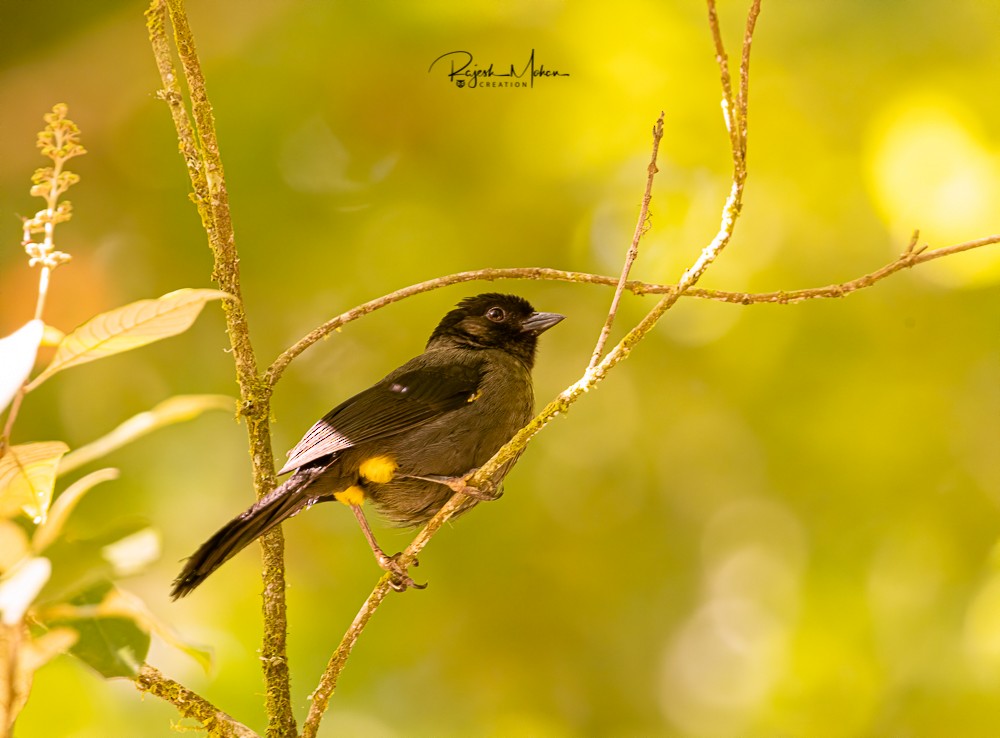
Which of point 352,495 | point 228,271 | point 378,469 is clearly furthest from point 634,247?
point 352,495

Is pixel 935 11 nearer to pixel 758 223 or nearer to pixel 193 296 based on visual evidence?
pixel 758 223

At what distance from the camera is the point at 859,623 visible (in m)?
4.61

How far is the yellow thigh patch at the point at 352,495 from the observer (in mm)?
3281

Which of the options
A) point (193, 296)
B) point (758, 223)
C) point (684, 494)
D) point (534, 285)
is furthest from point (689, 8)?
point (193, 296)

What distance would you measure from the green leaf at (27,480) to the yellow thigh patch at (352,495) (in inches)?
69.6

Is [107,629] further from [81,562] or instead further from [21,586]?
[21,586]

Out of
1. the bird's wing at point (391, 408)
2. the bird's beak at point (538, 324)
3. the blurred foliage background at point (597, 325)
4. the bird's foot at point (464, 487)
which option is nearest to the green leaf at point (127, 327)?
the bird's foot at point (464, 487)

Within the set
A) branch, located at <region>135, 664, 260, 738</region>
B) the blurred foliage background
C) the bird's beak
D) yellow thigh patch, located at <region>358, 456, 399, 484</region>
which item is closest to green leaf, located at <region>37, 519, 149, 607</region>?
branch, located at <region>135, 664, 260, 738</region>

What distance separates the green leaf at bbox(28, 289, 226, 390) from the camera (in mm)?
1562

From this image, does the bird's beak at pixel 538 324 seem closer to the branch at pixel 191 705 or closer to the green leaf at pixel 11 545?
the branch at pixel 191 705

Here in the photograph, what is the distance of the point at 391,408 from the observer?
3254 millimetres

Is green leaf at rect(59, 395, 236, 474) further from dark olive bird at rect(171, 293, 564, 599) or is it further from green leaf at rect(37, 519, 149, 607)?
dark olive bird at rect(171, 293, 564, 599)

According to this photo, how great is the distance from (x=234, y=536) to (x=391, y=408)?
94 centimetres

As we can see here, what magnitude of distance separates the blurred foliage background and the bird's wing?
138 cm
